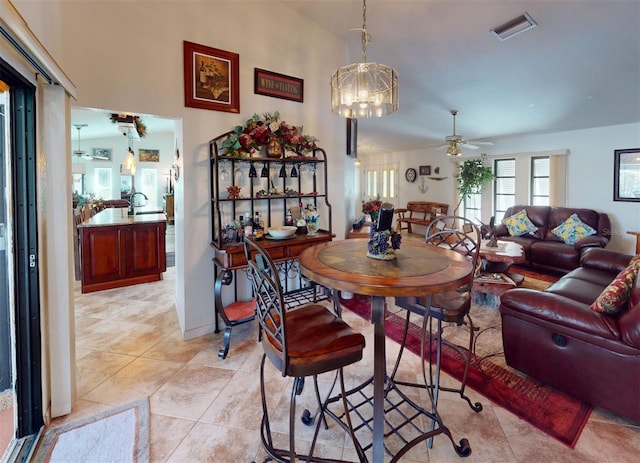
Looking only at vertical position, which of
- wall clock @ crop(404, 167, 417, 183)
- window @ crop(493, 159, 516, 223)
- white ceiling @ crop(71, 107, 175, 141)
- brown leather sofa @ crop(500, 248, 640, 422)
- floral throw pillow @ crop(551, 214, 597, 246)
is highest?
white ceiling @ crop(71, 107, 175, 141)

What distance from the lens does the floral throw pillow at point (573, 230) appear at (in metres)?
4.86

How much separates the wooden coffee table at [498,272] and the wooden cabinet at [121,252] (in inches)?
162

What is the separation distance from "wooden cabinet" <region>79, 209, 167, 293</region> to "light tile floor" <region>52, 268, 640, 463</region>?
1083 mm

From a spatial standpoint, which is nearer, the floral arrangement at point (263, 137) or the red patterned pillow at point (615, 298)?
the red patterned pillow at point (615, 298)

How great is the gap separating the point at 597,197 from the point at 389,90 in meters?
5.28

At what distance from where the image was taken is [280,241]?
2887 mm

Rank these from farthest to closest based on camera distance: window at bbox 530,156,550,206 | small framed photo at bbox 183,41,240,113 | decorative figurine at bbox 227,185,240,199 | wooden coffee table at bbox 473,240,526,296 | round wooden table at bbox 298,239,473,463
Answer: window at bbox 530,156,550,206
wooden coffee table at bbox 473,240,526,296
decorative figurine at bbox 227,185,240,199
small framed photo at bbox 183,41,240,113
round wooden table at bbox 298,239,473,463

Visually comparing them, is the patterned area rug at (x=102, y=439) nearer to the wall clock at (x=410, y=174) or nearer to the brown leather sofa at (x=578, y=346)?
the brown leather sofa at (x=578, y=346)

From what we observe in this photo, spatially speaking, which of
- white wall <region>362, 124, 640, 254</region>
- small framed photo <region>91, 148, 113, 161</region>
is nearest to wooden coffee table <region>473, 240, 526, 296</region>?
white wall <region>362, 124, 640, 254</region>

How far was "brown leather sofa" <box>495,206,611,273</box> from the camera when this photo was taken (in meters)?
4.55

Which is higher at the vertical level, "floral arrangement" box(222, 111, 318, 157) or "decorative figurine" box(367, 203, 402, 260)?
"floral arrangement" box(222, 111, 318, 157)

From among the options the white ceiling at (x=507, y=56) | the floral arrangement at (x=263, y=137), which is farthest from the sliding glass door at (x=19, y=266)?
the white ceiling at (x=507, y=56)

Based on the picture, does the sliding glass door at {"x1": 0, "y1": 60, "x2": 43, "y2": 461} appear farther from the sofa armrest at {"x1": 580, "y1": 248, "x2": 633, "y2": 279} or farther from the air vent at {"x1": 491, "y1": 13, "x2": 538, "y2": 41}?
the sofa armrest at {"x1": 580, "y1": 248, "x2": 633, "y2": 279}

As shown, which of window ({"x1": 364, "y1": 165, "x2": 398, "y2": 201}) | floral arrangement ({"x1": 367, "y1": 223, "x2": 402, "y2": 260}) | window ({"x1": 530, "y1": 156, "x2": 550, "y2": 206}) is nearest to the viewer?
floral arrangement ({"x1": 367, "y1": 223, "x2": 402, "y2": 260})
